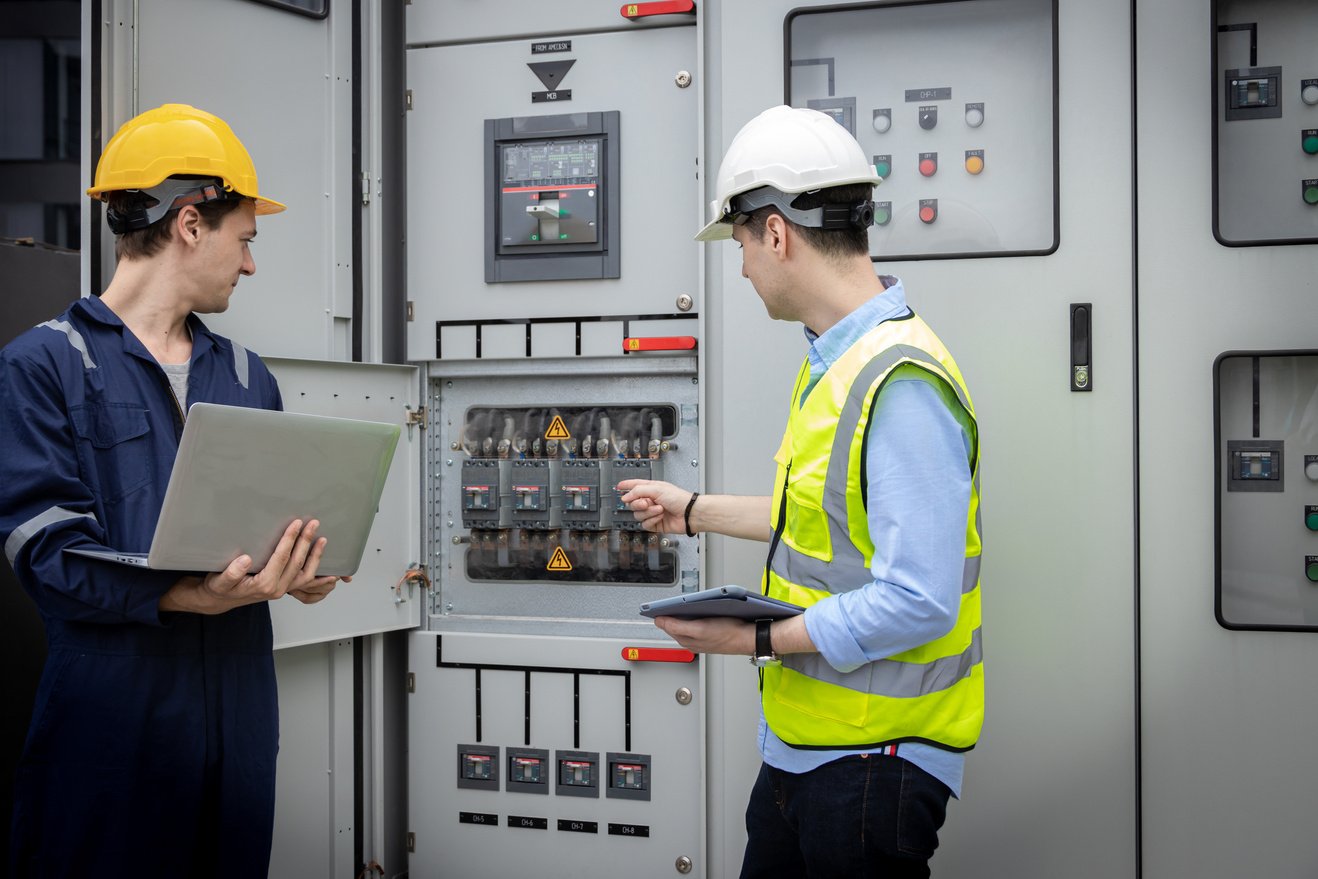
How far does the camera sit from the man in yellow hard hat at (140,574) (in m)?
1.63

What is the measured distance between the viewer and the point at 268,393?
2.10m

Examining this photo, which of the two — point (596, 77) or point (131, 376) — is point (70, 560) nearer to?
point (131, 376)

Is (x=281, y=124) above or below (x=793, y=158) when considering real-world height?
above

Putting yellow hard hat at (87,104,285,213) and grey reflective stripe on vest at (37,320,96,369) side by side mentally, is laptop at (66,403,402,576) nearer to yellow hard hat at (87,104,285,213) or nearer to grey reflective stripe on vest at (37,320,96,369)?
grey reflective stripe on vest at (37,320,96,369)

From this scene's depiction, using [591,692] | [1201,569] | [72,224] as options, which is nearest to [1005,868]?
[1201,569]

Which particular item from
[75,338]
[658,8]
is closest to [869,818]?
[75,338]

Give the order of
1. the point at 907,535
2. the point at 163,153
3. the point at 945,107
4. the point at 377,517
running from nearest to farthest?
the point at 907,535 → the point at 163,153 → the point at 945,107 → the point at 377,517

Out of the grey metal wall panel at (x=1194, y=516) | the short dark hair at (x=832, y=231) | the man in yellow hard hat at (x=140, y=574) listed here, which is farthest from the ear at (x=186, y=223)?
the grey metal wall panel at (x=1194, y=516)

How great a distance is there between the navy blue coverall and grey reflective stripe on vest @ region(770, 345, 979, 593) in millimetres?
1090

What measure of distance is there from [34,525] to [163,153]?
2.44 feet

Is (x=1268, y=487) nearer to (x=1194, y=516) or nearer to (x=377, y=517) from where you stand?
(x=1194, y=516)

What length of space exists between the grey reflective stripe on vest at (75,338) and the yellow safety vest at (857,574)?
1.25 metres

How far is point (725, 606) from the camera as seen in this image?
60.1 inches

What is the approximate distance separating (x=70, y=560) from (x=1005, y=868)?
2067 mm
